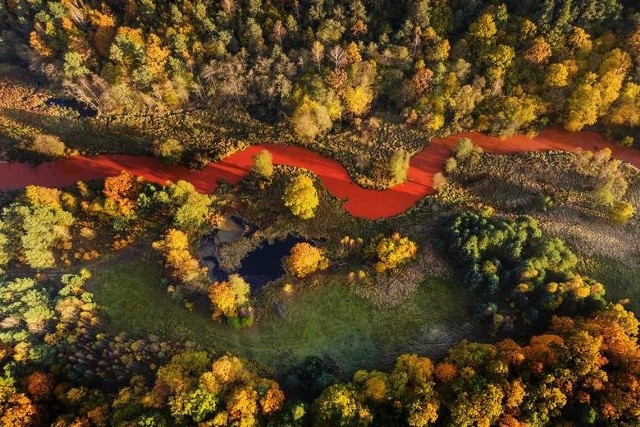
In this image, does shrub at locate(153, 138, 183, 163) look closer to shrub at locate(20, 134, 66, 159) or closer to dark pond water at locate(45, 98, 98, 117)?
shrub at locate(20, 134, 66, 159)

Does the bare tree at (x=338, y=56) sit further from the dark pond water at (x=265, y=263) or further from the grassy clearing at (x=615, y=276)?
the grassy clearing at (x=615, y=276)

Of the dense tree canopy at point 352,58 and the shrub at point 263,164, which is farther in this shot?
the dense tree canopy at point 352,58

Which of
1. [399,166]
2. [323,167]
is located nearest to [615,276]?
[399,166]

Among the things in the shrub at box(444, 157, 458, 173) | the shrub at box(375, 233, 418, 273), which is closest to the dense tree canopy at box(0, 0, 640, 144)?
the shrub at box(444, 157, 458, 173)

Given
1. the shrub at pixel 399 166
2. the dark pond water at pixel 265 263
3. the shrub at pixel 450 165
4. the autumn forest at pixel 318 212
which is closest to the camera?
the autumn forest at pixel 318 212

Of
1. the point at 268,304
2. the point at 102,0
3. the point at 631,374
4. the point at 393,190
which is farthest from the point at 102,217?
the point at 631,374

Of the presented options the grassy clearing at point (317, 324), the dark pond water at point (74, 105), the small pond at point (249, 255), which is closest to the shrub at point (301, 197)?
the small pond at point (249, 255)
